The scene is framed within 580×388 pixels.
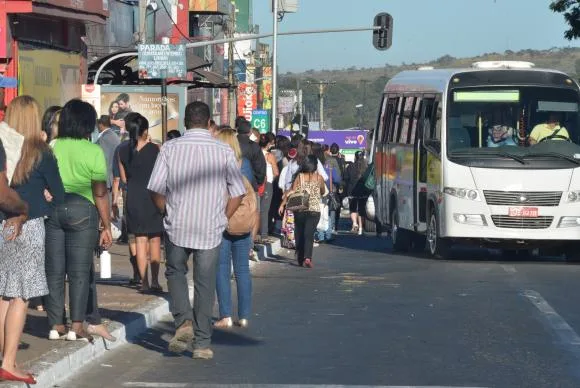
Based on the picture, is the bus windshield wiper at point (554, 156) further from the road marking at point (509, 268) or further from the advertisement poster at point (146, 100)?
the advertisement poster at point (146, 100)

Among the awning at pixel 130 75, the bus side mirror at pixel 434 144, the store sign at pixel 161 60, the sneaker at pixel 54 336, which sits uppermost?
the store sign at pixel 161 60

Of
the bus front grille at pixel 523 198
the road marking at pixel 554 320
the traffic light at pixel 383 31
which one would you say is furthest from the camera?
the traffic light at pixel 383 31

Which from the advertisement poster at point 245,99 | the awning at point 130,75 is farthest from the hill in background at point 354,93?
the awning at point 130,75

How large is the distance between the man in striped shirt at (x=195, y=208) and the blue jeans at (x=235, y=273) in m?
1.67

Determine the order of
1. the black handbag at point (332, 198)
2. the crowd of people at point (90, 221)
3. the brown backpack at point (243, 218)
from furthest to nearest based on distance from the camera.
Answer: the black handbag at point (332, 198) < the brown backpack at point (243, 218) < the crowd of people at point (90, 221)

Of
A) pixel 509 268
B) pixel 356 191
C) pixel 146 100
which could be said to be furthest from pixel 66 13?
pixel 356 191

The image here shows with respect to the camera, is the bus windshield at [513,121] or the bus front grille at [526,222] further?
the bus windshield at [513,121]

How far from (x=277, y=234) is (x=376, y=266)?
721cm

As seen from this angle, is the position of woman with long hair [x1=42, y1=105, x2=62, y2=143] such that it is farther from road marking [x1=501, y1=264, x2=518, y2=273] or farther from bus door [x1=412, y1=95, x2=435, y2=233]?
bus door [x1=412, y1=95, x2=435, y2=233]

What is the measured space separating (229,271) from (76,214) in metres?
2.22

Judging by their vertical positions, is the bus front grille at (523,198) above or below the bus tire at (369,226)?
above

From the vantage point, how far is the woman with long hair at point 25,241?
29.3 feet

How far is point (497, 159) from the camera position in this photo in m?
20.7

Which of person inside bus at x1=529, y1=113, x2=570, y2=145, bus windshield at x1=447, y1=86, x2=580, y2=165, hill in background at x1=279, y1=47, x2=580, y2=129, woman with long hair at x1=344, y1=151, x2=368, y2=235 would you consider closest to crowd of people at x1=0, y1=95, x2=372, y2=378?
bus windshield at x1=447, y1=86, x2=580, y2=165
